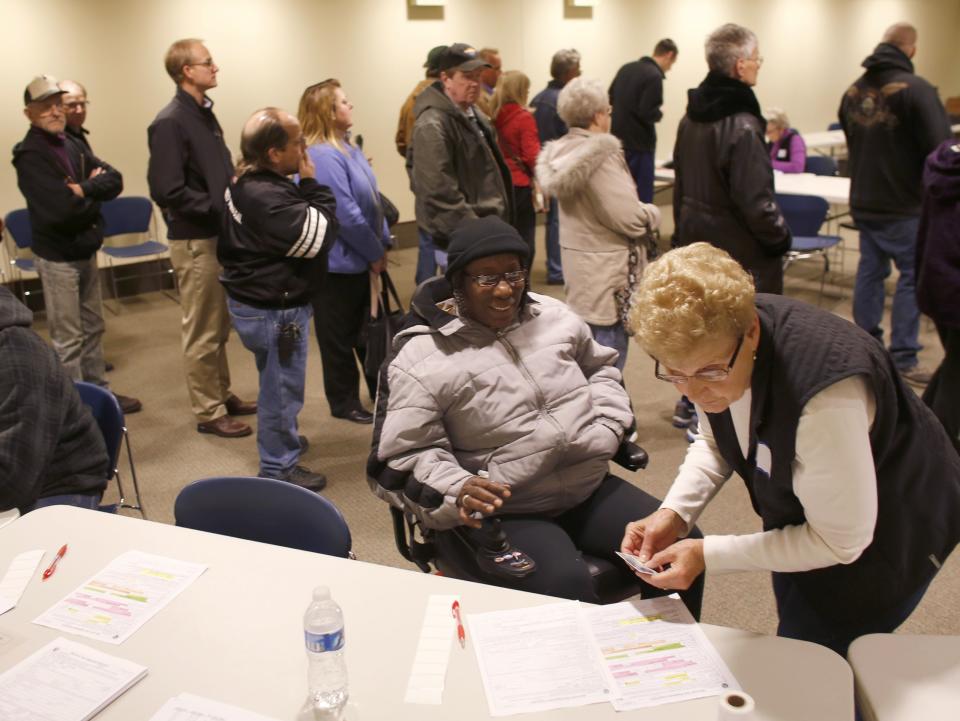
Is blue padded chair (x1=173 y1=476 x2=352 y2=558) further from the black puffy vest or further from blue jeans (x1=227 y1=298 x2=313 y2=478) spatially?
blue jeans (x1=227 y1=298 x2=313 y2=478)

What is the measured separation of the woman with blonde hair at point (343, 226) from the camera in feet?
12.6

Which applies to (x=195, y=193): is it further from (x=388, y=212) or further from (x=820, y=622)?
(x=820, y=622)

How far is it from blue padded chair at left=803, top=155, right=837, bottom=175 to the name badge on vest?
5.92 metres

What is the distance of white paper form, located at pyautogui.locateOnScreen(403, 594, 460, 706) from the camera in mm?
1505

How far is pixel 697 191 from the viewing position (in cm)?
375

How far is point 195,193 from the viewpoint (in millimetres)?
3857

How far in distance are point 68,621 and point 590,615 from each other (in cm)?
104

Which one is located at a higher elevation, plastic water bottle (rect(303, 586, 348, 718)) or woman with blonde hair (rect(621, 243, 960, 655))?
woman with blonde hair (rect(621, 243, 960, 655))

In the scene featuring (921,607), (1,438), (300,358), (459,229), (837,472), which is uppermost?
(459,229)

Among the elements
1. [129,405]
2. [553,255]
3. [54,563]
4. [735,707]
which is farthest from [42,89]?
[735,707]

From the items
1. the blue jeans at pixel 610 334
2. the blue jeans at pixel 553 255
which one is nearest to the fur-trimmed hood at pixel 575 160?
the blue jeans at pixel 610 334

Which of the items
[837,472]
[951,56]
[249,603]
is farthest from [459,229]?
[951,56]

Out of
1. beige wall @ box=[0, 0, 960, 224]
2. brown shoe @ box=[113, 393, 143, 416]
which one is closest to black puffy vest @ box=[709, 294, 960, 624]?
brown shoe @ box=[113, 393, 143, 416]

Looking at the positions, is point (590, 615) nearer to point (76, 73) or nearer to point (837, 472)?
point (837, 472)
